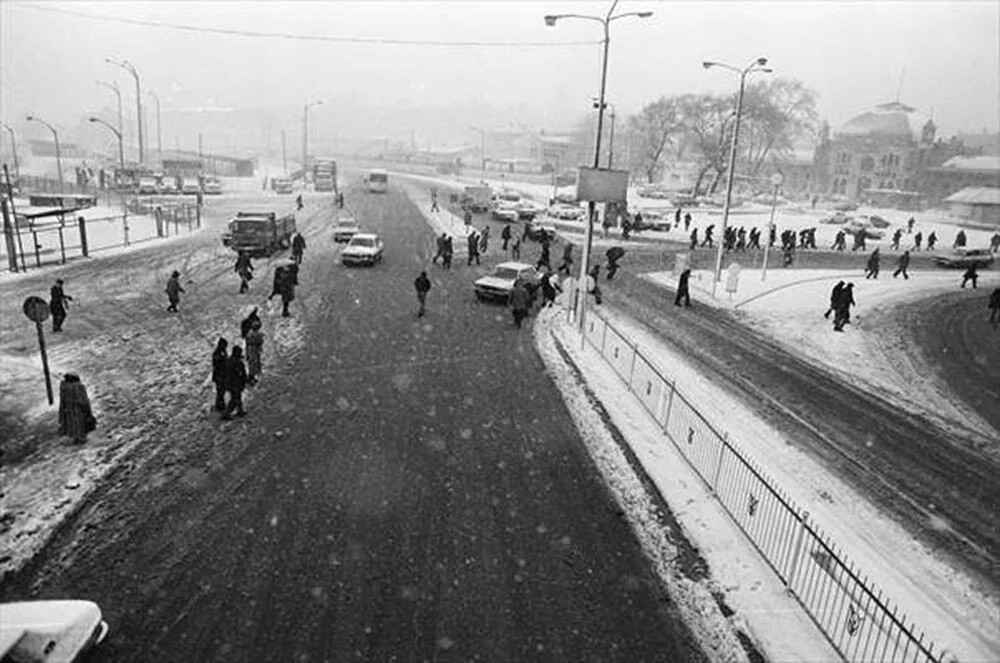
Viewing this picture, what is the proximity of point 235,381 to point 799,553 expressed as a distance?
10026mm

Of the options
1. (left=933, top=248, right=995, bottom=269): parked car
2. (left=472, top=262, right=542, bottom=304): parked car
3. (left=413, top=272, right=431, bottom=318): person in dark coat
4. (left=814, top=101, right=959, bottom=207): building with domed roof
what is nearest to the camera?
(left=413, top=272, right=431, bottom=318): person in dark coat

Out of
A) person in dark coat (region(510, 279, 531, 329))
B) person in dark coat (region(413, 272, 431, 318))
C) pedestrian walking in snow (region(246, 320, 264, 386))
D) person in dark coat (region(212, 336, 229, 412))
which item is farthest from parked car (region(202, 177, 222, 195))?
person in dark coat (region(212, 336, 229, 412))

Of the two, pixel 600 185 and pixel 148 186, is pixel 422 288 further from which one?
pixel 148 186

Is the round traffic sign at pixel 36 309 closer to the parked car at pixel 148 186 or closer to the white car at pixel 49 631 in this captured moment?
the white car at pixel 49 631

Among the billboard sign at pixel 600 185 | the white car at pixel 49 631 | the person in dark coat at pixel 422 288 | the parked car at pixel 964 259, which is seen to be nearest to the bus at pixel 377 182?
the parked car at pixel 964 259

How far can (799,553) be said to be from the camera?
29.9 ft

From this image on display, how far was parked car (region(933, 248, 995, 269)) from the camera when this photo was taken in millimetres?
39688

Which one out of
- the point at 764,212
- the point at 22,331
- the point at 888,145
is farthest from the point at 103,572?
the point at 888,145

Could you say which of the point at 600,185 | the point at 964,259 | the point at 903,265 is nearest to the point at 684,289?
the point at 600,185

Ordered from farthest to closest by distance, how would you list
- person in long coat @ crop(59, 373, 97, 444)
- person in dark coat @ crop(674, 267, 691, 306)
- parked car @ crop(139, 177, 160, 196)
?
parked car @ crop(139, 177, 160, 196)
person in dark coat @ crop(674, 267, 691, 306)
person in long coat @ crop(59, 373, 97, 444)

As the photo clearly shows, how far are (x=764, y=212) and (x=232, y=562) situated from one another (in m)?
71.8

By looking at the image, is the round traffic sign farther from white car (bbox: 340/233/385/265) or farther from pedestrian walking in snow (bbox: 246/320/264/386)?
white car (bbox: 340/233/385/265)

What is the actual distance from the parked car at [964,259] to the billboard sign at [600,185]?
103ft

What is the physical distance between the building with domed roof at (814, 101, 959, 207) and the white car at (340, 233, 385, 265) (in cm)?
8914
